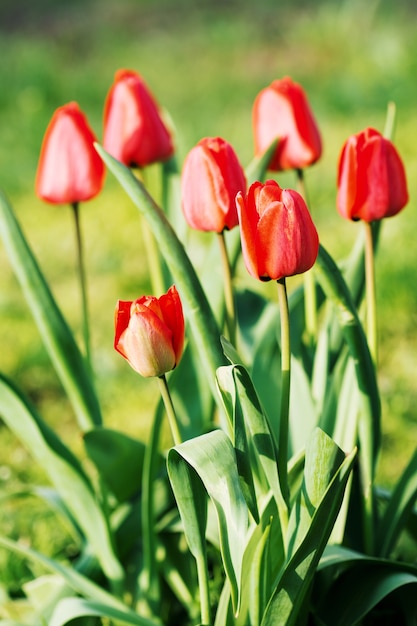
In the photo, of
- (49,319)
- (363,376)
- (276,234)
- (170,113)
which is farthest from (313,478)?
(170,113)

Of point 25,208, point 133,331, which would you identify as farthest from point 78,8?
point 133,331

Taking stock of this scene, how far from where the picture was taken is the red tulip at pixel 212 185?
1212mm

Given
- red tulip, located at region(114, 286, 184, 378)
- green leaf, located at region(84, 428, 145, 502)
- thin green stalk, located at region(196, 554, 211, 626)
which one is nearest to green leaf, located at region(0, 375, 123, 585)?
green leaf, located at region(84, 428, 145, 502)

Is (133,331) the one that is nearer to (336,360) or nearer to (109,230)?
(336,360)

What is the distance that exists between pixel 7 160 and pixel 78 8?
2.85 meters

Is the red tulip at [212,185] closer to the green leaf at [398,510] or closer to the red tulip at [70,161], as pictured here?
the red tulip at [70,161]

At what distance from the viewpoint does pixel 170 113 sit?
4.48 m

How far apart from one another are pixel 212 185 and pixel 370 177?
0.70 feet

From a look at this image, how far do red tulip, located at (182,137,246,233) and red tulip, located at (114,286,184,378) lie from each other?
0.51ft

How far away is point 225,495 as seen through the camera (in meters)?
1.11

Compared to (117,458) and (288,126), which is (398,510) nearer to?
(117,458)

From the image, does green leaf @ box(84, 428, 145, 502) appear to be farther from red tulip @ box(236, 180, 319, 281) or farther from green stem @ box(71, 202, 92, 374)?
red tulip @ box(236, 180, 319, 281)

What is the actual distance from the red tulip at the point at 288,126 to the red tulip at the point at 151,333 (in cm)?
42

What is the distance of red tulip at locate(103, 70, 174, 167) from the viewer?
58.2 inches
